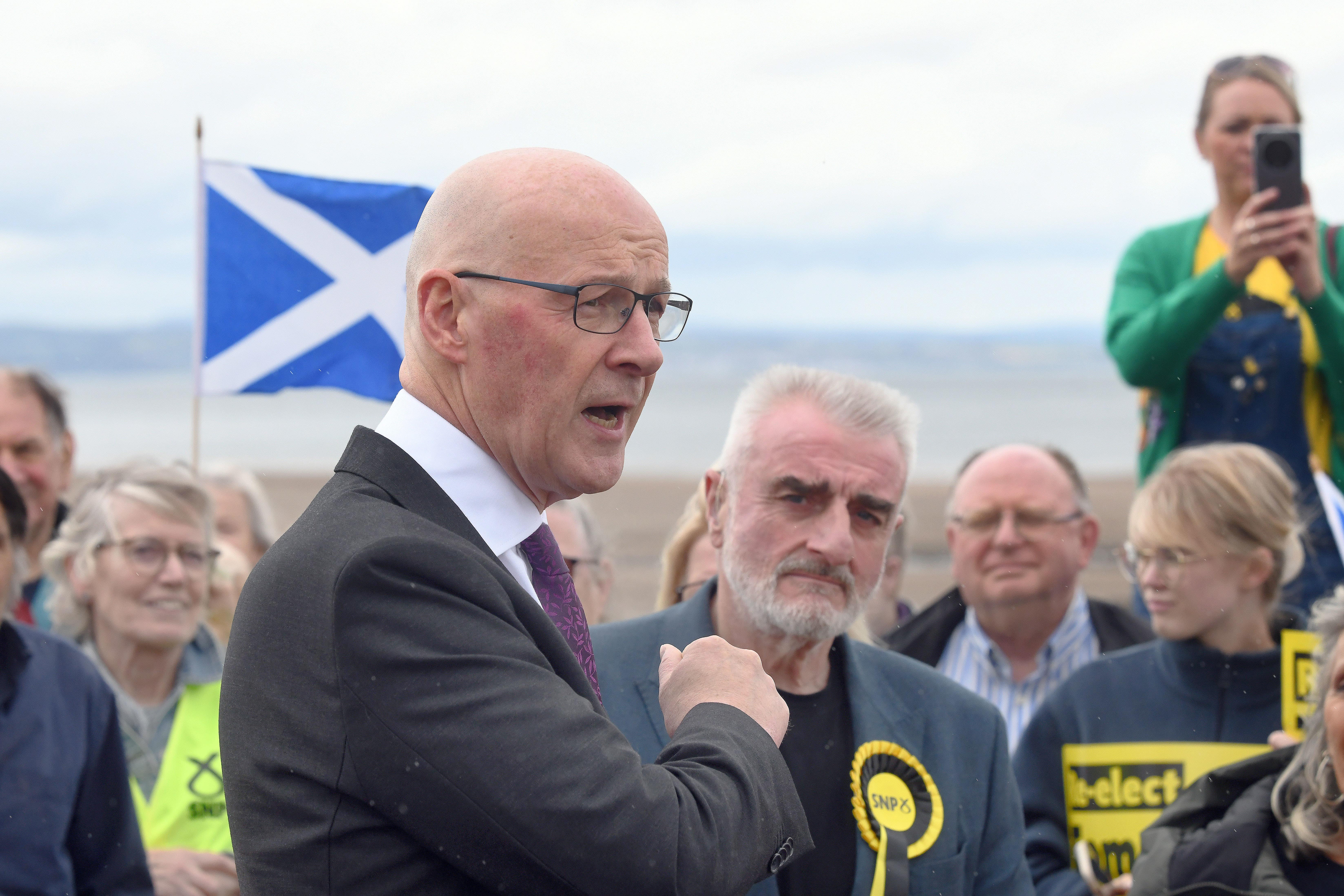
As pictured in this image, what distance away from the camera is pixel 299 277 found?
5469 mm

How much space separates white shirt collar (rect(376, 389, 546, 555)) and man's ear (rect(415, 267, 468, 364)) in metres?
0.08

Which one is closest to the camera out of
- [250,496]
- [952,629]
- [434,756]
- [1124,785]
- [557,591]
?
[434,756]

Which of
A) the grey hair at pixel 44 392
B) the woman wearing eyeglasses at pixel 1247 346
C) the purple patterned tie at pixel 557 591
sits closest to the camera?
the purple patterned tie at pixel 557 591

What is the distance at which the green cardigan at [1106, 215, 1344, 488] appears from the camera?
4.62 m

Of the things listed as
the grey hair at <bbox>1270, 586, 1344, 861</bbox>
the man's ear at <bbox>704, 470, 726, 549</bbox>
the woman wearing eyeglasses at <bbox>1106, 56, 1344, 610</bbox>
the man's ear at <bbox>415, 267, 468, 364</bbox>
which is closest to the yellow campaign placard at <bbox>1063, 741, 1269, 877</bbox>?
the grey hair at <bbox>1270, 586, 1344, 861</bbox>

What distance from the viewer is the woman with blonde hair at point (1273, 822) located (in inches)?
121

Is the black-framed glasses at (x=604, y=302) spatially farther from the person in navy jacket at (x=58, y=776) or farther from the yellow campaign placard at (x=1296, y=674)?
the yellow campaign placard at (x=1296, y=674)

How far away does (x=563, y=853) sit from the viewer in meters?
1.46

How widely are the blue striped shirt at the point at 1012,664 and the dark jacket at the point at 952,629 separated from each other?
0.03m

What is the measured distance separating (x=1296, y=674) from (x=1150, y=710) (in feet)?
1.34

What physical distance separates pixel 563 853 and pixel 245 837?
0.42m

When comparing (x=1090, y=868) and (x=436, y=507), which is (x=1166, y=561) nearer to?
(x=1090, y=868)

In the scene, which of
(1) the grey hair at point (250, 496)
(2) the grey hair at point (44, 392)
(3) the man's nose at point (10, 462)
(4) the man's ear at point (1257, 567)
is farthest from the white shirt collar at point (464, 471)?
(1) the grey hair at point (250, 496)

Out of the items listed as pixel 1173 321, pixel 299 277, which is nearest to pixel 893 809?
pixel 1173 321
